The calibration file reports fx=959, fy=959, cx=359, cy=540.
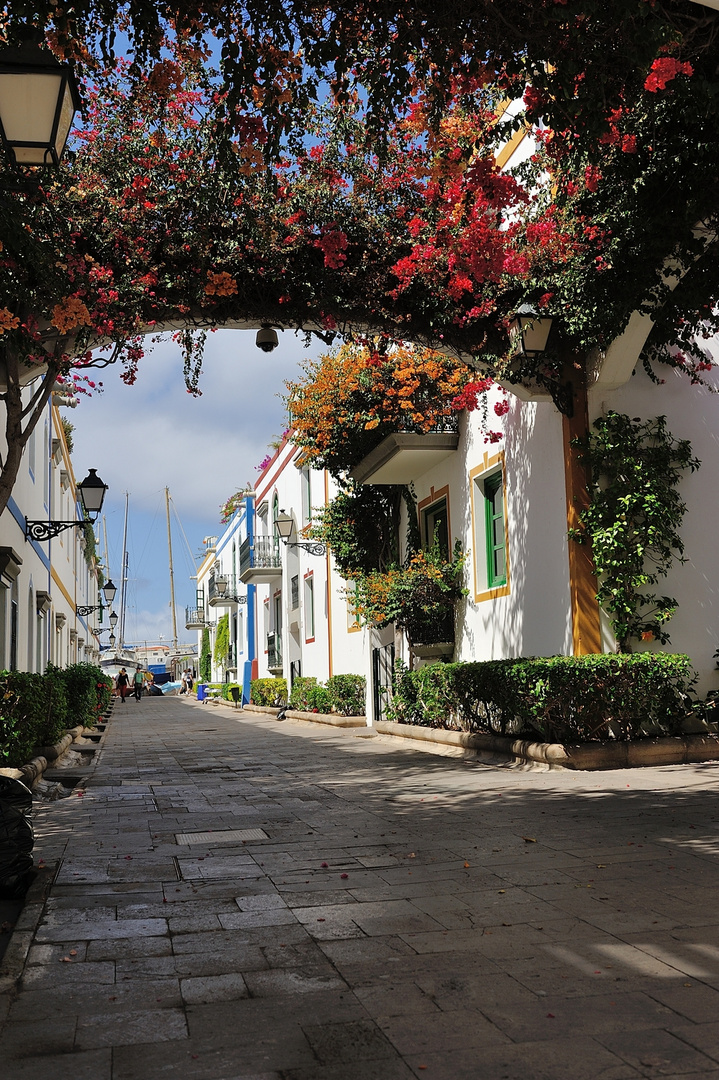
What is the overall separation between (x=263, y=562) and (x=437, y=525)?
17034 millimetres

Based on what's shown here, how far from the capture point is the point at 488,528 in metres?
13.9

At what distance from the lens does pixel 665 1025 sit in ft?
10.2

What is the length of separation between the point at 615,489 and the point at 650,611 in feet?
4.70

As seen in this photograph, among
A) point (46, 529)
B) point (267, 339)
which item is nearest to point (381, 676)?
point (46, 529)

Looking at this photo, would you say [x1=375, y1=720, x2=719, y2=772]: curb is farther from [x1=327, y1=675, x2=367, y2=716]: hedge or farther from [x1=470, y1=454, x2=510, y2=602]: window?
[x1=327, y1=675, x2=367, y2=716]: hedge

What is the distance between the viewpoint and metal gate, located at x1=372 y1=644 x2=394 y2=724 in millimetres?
18469

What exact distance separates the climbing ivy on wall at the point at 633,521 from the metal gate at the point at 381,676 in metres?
8.03

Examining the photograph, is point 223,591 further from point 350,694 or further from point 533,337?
point 533,337

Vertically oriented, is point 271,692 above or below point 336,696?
below

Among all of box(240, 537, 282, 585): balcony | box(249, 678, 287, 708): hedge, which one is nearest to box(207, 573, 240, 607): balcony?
box(240, 537, 282, 585): balcony

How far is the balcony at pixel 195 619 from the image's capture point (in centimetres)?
5906

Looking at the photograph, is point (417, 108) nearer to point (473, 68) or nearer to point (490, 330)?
point (473, 68)

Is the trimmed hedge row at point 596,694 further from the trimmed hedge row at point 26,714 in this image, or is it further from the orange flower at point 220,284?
the trimmed hedge row at point 26,714

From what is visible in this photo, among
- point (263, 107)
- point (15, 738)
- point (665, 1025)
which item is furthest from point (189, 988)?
point (15, 738)
